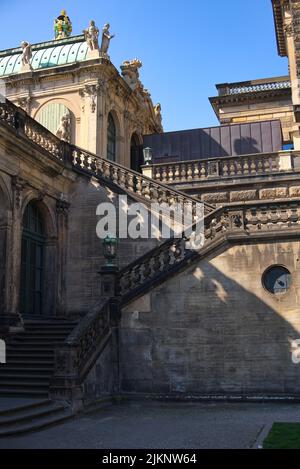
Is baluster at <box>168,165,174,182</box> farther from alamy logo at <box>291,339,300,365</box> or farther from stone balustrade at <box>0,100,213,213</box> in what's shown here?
alamy logo at <box>291,339,300,365</box>

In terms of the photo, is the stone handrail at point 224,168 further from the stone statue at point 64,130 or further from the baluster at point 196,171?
the stone statue at point 64,130

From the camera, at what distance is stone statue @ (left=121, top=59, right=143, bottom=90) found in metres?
27.9

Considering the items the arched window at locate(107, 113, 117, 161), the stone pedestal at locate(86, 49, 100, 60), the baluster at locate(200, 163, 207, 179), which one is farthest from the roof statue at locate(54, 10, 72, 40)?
the baluster at locate(200, 163, 207, 179)

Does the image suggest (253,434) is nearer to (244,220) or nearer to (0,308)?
(244,220)

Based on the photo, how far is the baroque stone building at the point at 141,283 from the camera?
14070 mm

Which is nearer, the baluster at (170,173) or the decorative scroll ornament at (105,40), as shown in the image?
the baluster at (170,173)

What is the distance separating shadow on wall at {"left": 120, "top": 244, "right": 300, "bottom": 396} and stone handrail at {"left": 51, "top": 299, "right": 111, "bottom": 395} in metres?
1.17

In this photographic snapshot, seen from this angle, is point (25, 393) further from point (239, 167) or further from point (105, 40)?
point (105, 40)

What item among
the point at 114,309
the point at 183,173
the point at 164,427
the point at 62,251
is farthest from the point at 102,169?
the point at 164,427

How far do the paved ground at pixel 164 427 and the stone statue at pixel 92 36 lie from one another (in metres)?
17.3

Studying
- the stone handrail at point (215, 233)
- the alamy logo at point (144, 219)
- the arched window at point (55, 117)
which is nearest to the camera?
the stone handrail at point (215, 233)

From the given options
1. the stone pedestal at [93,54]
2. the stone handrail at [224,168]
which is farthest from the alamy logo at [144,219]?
the stone pedestal at [93,54]

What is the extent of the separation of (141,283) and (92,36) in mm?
14656

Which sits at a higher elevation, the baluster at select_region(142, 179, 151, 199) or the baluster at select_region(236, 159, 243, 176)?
the baluster at select_region(236, 159, 243, 176)
